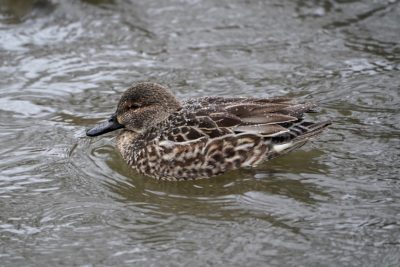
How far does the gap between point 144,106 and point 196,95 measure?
144 cm

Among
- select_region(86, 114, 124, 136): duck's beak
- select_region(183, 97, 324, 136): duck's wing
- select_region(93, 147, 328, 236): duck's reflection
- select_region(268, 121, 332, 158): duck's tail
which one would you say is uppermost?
select_region(183, 97, 324, 136): duck's wing

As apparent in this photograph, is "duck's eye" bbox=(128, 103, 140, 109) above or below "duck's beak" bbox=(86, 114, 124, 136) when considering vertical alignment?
above

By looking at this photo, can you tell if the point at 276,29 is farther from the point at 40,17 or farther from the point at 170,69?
the point at 40,17

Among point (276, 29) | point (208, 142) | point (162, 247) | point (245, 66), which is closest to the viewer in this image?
point (162, 247)

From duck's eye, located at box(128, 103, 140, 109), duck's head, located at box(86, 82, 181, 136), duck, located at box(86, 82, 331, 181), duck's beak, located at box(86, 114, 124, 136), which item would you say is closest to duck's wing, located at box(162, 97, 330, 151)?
duck, located at box(86, 82, 331, 181)

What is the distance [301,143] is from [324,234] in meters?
1.54

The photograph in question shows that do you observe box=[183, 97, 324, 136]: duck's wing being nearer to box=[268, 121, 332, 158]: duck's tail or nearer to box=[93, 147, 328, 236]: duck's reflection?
box=[268, 121, 332, 158]: duck's tail

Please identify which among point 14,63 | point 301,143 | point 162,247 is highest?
point 14,63

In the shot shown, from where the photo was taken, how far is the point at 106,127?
836 cm

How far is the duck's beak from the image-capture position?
827cm

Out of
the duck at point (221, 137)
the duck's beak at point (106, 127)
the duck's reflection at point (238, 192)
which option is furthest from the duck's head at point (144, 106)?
the duck's reflection at point (238, 192)

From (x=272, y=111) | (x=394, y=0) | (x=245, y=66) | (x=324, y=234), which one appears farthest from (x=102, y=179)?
(x=394, y=0)

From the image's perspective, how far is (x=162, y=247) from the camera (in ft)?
21.1

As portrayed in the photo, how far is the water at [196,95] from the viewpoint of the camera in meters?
6.45
